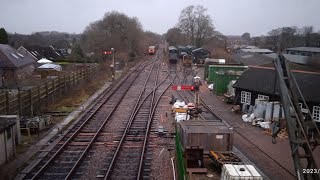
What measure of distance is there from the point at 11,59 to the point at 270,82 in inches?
1180

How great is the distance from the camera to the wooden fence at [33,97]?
735 inches

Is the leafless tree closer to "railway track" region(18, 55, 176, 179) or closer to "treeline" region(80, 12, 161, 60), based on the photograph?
"treeline" region(80, 12, 161, 60)

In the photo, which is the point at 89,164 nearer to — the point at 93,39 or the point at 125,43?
the point at 93,39

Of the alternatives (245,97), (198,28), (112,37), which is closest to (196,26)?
(198,28)

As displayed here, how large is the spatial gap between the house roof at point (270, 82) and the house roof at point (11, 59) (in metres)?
26.7

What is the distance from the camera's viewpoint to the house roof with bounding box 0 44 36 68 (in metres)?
39.0

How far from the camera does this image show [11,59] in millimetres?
39875

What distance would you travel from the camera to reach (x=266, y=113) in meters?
21.1

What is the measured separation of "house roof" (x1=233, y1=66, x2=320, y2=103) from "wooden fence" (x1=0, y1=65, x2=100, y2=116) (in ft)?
45.0

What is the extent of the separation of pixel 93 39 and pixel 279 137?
46720 millimetres

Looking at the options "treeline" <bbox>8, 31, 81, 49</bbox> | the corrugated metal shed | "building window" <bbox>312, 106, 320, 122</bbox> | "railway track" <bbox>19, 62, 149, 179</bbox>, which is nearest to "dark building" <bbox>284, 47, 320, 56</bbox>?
"building window" <bbox>312, 106, 320, 122</bbox>

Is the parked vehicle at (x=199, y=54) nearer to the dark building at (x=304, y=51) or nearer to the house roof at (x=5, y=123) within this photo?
the dark building at (x=304, y=51)

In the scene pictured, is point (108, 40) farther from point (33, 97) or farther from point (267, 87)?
point (267, 87)

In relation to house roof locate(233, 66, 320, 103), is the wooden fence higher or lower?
lower
